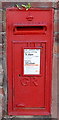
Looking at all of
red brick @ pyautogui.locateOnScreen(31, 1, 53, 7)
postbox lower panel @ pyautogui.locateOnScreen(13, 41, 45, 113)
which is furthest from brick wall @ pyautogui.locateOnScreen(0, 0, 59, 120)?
postbox lower panel @ pyautogui.locateOnScreen(13, 41, 45, 113)

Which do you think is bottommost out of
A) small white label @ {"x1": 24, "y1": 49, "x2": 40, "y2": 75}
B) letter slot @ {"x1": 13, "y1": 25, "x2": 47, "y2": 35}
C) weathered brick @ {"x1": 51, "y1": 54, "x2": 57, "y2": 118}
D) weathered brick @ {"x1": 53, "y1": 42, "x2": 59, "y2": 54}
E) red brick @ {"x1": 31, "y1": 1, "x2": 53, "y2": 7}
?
weathered brick @ {"x1": 51, "y1": 54, "x2": 57, "y2": 118}

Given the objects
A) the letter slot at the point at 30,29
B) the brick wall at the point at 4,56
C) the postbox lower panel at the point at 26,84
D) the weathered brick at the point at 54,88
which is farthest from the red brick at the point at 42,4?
the weathered brick at the point at 54,88

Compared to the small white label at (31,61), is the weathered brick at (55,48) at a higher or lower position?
higher

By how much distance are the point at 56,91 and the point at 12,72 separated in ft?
1.99

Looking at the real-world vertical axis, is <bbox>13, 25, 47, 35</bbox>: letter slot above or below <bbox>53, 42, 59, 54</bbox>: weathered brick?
above

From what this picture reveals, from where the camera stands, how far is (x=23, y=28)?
285cm

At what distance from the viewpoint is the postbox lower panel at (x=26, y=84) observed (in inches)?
114

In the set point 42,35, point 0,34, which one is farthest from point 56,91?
point 0,34

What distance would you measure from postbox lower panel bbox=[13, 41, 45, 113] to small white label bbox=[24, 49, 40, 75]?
0.03m

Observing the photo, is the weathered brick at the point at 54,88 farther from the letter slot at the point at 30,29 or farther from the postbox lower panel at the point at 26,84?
the letter slot at the point at 30,29

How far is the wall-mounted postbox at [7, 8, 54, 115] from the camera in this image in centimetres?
283

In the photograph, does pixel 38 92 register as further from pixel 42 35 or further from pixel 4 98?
pixel 42 35

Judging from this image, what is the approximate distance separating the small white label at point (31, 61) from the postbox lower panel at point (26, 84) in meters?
0.03

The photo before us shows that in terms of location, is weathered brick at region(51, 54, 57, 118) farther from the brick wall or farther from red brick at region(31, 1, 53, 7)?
red brick at region(31, 1, 53, 7)
